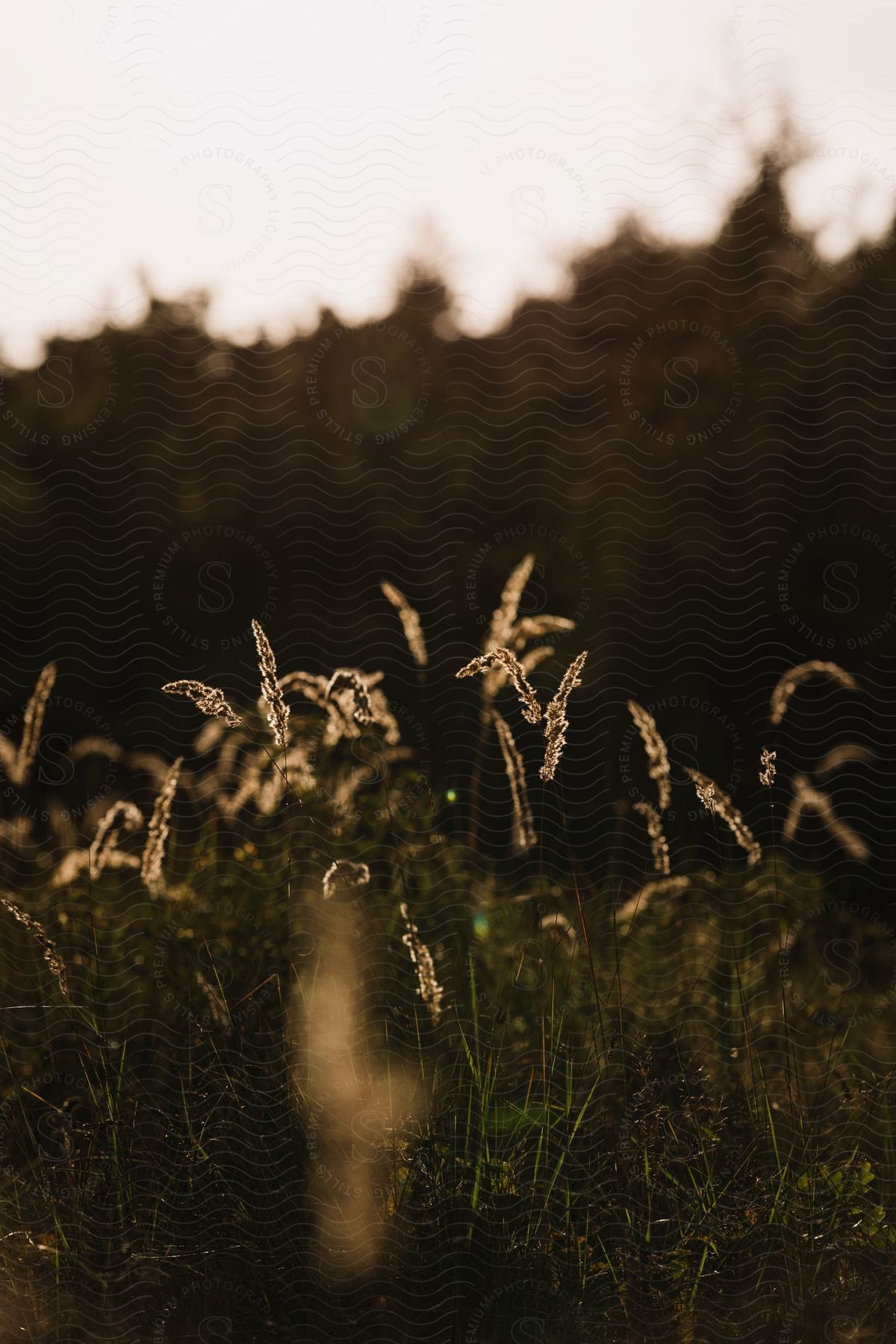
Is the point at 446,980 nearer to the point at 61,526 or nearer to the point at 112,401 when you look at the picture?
the point at 61,526

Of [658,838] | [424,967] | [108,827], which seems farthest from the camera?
Result: [108,827]

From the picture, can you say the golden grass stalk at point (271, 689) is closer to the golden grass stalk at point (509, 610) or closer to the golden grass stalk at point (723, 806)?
the golden grass stalk at point (509, 610)

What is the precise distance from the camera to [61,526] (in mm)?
5410

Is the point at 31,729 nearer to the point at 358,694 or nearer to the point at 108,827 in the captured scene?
the point at 108,827

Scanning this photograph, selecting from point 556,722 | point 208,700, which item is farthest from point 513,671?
point 208,700

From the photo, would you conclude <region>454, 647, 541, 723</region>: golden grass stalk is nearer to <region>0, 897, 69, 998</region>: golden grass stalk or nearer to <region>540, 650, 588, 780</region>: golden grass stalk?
<region>540, 650, 588, 780</region>: golden grass stalk

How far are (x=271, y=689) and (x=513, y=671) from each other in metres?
0.51

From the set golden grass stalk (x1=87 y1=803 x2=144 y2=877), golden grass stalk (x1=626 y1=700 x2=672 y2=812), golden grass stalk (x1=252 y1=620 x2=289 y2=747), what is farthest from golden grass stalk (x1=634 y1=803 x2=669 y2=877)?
golden grass stalk (x1=87 y1=803 x2=144 y2=877)

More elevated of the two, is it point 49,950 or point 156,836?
point 156,836

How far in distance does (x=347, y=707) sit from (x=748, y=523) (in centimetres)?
284

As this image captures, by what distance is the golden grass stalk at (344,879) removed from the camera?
267 cm

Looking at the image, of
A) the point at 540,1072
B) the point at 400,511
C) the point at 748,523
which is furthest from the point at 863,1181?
the point at 400,511

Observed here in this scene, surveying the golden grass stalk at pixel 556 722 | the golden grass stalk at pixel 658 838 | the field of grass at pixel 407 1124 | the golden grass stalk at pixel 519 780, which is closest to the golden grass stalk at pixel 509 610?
the field of grass at pixel 407 1124

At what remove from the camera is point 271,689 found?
7.63ft
